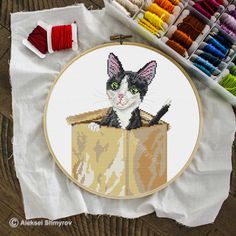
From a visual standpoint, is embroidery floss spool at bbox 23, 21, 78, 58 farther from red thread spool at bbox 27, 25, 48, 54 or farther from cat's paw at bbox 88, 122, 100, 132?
cat's paw at bbox 88, 122, 100, 132

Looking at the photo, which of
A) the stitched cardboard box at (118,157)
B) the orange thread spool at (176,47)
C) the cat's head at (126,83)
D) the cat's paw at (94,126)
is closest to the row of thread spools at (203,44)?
the orange thread spool at (176,47)

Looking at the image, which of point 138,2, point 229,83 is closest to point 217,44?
point 229,83

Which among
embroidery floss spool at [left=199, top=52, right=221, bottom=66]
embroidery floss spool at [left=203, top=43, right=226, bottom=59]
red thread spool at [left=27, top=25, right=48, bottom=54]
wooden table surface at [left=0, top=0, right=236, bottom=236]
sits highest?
embroidery floss spool at [left=203, top=43, right=226, bottom=59]

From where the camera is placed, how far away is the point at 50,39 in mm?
1550

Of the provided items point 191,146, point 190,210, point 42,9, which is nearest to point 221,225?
point 190,210

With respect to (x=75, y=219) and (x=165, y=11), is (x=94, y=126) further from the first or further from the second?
(x=165, y=11)

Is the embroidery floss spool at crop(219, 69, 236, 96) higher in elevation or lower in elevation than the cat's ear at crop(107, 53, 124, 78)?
higher

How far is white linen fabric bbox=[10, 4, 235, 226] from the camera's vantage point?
1.53 m

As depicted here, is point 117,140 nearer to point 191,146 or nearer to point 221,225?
point 191,146

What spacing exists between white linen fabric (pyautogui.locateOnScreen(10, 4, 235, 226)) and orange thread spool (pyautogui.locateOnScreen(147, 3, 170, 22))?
0.19 m

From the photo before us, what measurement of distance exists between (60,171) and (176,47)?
519 mm

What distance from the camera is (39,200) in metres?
1.53

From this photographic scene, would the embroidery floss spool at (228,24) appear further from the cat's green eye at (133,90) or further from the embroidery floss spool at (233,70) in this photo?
the cat's green eye at (133,90)

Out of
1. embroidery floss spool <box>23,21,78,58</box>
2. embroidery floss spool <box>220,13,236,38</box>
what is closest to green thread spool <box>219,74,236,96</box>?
embroidery floss spool <box>220,13,236,38</box>
